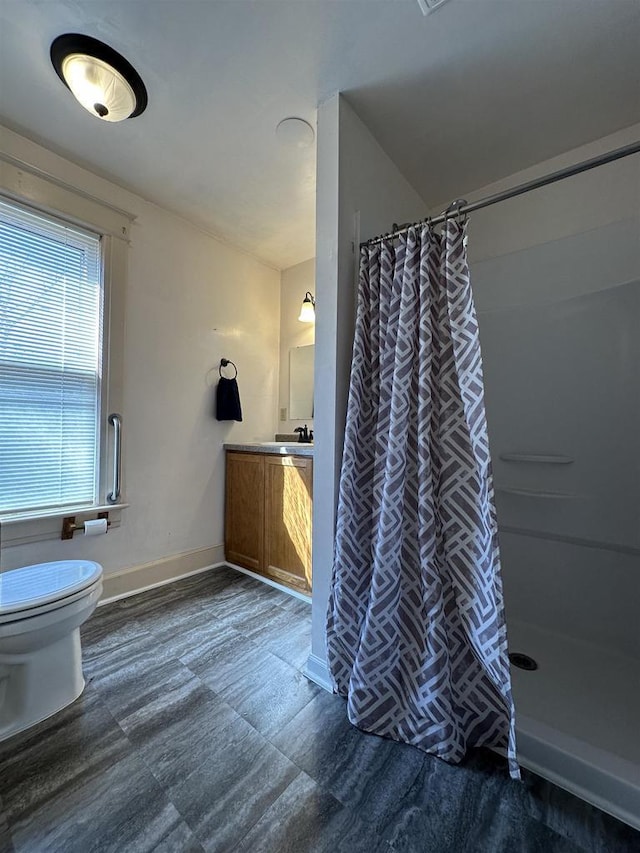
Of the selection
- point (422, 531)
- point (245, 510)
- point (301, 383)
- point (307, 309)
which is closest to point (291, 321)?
point (307, 309)

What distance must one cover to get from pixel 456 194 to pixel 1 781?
324cm

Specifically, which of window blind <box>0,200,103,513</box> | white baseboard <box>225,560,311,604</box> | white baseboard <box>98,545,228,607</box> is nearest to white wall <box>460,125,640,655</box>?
white baseboard <box>225,560,311,604</box>

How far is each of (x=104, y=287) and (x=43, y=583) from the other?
1.58 m

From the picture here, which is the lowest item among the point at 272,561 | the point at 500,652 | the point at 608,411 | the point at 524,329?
the point at 272,561

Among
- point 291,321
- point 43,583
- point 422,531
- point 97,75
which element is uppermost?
point 97,75

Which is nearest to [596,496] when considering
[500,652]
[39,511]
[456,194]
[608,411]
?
[608,411]

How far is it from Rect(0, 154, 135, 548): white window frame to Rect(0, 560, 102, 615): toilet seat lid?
1.31 ft

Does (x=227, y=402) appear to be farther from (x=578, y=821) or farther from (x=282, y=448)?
(x=578, y=821)

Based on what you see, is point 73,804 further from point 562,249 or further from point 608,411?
point 562,249

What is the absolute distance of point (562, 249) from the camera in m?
1.67

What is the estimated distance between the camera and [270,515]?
2223mm

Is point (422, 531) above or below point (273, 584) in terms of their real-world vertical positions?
above

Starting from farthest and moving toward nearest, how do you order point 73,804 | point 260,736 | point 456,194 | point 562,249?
→ point 456,194, point 562,249, point 260,736, point 73,804

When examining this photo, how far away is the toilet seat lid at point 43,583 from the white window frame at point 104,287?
0.40 metres
